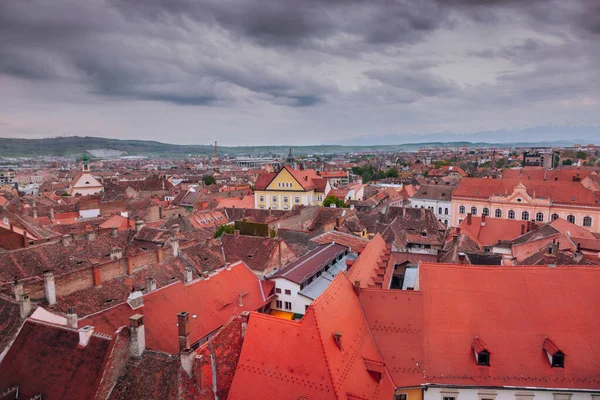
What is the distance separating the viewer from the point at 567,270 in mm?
23031

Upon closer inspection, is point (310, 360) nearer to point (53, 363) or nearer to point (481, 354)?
point (481, 354)

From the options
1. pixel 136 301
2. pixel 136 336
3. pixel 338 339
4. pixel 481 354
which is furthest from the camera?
pixel 136 301

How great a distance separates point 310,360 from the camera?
18188 mm

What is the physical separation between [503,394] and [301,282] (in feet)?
57.9

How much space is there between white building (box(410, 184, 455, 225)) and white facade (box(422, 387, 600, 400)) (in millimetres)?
69840

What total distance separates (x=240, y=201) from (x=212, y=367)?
77.9m

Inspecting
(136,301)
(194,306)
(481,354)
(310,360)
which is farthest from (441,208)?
(310,360)

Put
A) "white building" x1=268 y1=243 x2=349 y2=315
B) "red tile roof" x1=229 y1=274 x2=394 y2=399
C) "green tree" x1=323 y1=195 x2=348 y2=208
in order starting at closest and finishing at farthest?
"red tile roof" x1=229 y1=274 x2=394 y2=399, "white building" x1=268 y1=243 x2=349 y2=315, "green tree" x1=323 y1=195 x2=348 y2=208

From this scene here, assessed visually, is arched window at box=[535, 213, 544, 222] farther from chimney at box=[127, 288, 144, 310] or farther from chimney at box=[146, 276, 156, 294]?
chimney at box=[127, 288, 144, 310]

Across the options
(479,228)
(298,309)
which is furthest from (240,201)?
(298,309)

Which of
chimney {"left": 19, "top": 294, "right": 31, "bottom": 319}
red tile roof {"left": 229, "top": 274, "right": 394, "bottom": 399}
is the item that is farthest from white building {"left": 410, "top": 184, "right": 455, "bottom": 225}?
chimney {"left": 19, "top": 294, "right": 31, "bottom": 319}

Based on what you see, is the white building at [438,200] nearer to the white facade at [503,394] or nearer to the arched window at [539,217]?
the arched window at [539,217]

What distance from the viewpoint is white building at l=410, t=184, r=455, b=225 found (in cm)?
8956

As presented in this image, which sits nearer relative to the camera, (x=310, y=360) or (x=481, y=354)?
(x=310, y=360)
